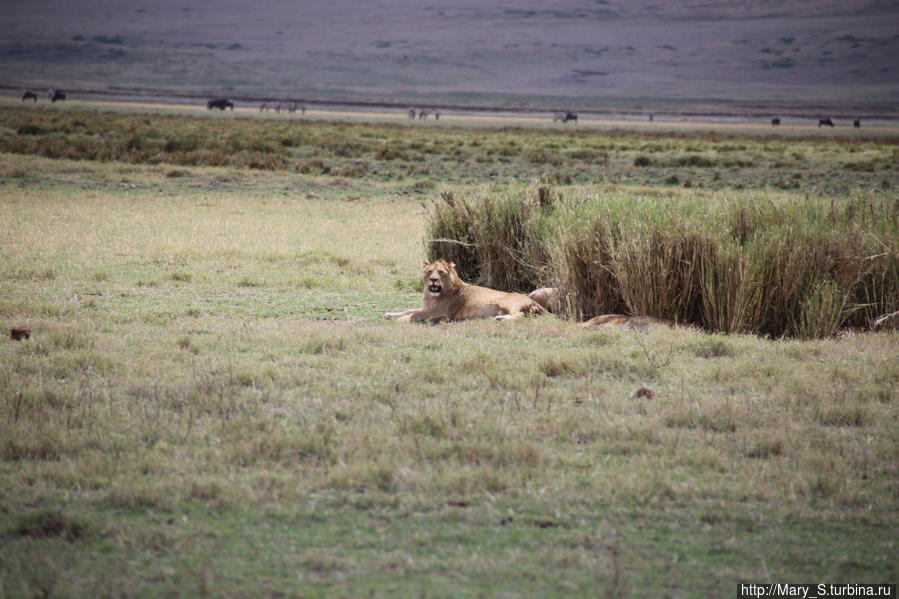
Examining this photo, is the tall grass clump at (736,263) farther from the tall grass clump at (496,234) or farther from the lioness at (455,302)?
the tall grass clump at (496,234)

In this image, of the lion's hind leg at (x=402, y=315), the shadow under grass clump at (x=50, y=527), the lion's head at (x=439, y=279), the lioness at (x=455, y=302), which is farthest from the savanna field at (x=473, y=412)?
the lion's head at (x=439, y=279)

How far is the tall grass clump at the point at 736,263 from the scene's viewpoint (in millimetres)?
9117

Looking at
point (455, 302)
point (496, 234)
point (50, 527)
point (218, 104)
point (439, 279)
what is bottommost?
point (50, 527)

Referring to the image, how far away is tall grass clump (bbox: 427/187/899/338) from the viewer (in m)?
9.12

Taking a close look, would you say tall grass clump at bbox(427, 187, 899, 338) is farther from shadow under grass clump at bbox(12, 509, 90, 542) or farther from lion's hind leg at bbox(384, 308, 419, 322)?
shadow under grass clump at bbox(12, 509, 90, 542)

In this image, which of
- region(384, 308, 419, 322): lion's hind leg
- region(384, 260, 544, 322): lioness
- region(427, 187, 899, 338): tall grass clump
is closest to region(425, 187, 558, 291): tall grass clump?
region(427, 187, 899, 338): tall grass clump

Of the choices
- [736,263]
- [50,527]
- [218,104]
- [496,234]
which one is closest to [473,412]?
[50,527]

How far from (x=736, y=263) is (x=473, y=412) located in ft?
13.6

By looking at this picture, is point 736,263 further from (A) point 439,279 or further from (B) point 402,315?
(B) point 402,315

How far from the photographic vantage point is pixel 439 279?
9.91m

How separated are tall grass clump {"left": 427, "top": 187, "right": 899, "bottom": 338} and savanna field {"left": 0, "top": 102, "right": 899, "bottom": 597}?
4cm

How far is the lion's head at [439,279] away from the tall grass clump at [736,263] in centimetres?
122

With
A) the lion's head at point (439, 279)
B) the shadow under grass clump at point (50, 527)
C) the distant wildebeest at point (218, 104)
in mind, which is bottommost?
the shadow under grass clump at point (50, 527)

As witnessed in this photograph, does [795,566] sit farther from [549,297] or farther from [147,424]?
[549,297]
